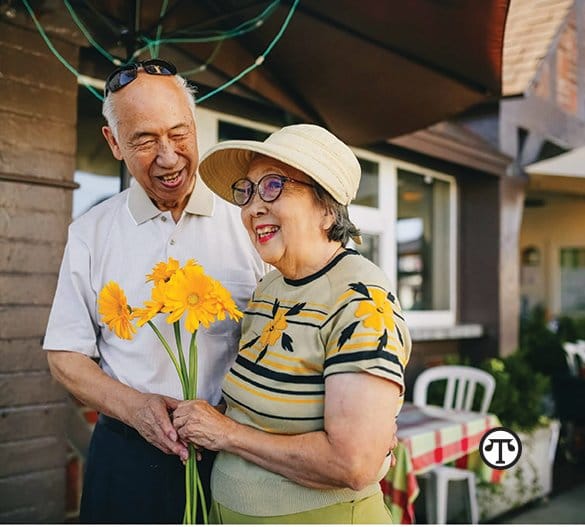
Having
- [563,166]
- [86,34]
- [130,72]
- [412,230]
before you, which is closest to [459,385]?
[412,230]

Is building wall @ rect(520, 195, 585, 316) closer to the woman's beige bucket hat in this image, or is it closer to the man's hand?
the woman's beige bucket hat

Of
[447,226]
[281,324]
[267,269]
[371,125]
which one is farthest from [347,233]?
[447,226]

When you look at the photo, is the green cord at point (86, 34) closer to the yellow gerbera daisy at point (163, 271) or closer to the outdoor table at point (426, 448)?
the yellow gerbera daisy at point (163, 271)

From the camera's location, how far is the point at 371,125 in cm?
346

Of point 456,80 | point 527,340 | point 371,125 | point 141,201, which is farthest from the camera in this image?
point 527,340

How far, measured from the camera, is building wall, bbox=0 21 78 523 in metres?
2.47

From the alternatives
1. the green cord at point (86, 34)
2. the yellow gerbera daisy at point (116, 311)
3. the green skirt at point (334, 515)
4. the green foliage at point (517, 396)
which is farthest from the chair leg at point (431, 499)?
the yellow gerbera daisy at point (116, 311)

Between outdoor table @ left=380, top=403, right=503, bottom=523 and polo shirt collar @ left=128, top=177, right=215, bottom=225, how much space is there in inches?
70.1

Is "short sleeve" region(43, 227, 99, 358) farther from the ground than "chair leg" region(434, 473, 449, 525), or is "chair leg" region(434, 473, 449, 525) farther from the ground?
"short sleeve" region(43, 227, 99, 358)

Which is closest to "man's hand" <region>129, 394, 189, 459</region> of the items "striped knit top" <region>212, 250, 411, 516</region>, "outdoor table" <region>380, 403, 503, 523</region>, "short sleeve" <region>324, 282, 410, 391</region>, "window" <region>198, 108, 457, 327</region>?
"striped knit top" <region>212, 250, 411, 516</region>

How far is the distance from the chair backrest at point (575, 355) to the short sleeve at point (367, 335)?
4.83m

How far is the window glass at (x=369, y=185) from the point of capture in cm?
481

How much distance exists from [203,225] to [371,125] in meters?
2.00

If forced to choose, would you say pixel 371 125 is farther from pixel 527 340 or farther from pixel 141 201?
pixel 527 340
